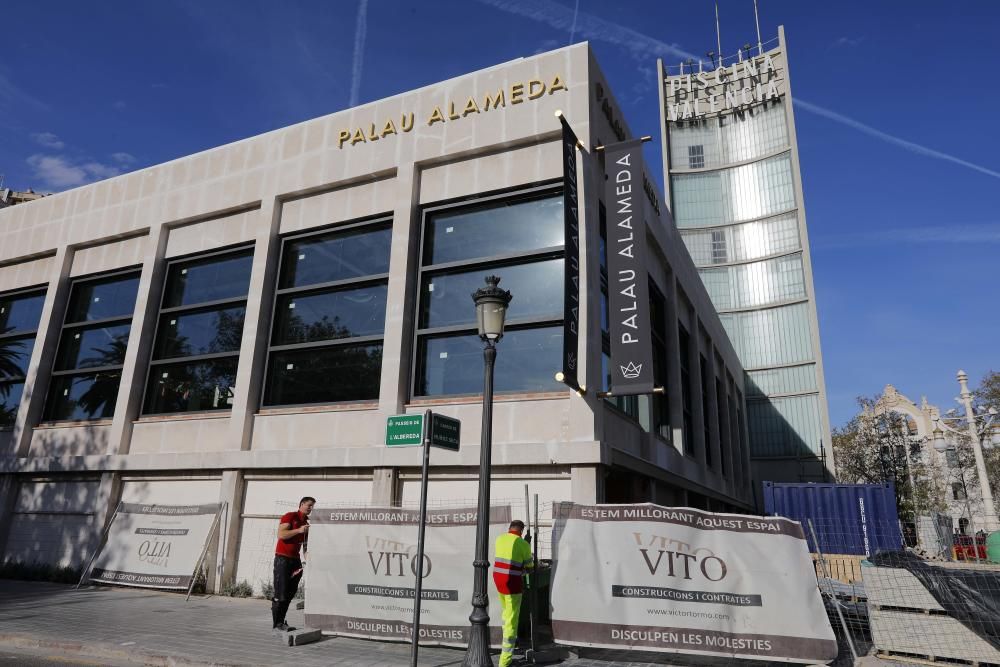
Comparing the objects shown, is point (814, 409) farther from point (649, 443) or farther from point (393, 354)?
point (393, 354)

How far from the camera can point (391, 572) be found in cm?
846

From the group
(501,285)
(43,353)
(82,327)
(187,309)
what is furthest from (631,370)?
(43,353)

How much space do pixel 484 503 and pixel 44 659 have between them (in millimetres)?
5491

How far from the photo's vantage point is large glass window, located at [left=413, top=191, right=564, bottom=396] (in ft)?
38.8

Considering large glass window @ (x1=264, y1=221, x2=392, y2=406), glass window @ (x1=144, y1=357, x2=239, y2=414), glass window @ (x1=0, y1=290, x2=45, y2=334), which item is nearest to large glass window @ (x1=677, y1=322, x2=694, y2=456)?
A: large glass window @ (x1=264, y1=221, x2=392, y2=406)

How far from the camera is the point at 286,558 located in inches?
347

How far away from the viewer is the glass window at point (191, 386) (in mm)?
14883

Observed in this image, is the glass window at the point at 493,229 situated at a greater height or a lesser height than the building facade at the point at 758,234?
lesser

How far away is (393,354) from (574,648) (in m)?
6.55

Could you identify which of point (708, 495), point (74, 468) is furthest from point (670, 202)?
point (74, 468)

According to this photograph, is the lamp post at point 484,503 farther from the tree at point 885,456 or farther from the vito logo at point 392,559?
the tree at point 885,456

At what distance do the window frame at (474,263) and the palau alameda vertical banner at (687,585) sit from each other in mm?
4120

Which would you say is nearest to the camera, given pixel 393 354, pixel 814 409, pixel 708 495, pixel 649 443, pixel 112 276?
pixel 393 354

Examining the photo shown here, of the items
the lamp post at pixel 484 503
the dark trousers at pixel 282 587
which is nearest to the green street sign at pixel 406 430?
the lamp post at pixel 484 503
